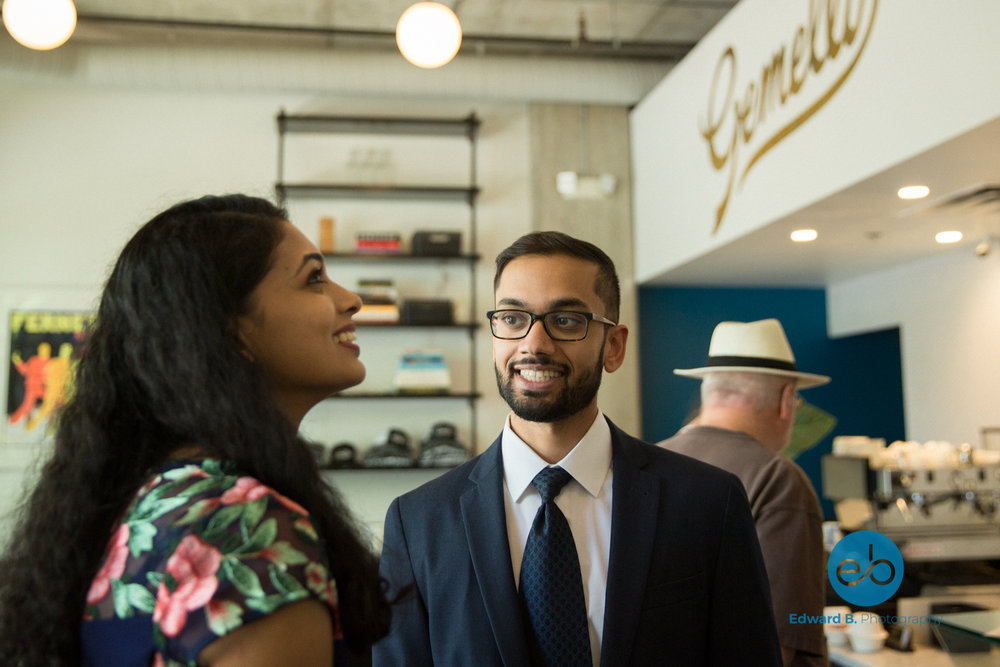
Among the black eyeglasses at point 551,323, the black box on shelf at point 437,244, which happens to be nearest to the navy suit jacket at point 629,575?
the black eyeglasses at point 551,323

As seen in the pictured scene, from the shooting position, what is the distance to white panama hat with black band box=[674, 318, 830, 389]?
2.46m

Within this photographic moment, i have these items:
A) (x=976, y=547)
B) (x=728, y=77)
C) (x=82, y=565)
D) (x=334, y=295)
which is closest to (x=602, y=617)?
(x=334, y=295)

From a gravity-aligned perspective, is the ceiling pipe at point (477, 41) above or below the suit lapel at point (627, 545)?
above

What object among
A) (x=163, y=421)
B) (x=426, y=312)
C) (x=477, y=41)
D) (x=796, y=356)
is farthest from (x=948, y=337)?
(x=163, y=421)

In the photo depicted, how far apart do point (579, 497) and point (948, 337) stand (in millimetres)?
3843

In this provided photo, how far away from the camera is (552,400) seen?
148cm

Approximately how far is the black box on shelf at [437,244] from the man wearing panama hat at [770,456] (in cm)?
275

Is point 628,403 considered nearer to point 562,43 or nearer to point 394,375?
point 394,375

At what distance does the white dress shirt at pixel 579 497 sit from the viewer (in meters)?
1.42

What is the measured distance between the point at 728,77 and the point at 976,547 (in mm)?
2240

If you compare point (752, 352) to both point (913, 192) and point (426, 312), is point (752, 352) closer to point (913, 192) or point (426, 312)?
point (913, 192)

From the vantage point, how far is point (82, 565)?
33.2 inches

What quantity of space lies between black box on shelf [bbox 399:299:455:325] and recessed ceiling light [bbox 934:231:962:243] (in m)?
2.61

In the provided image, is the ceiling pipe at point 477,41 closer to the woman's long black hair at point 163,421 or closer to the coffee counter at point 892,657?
the coffee counter at point 892,657
